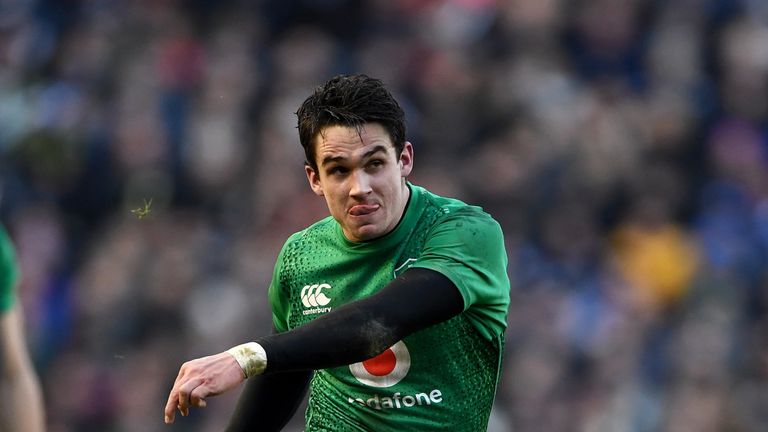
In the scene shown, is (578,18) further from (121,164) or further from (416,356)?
(416,356)

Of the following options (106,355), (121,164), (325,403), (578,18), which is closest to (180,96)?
(121,164)

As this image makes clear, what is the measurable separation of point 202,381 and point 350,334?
0.62 metres

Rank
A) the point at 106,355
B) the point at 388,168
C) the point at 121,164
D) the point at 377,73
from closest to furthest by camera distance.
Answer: the point at 388,168, the point at 106,355, the point at 121,164, the point at 377,73

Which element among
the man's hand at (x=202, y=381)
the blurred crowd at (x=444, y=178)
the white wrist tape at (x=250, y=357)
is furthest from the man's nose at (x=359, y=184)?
the blurred crowd at (x=444, y=178)

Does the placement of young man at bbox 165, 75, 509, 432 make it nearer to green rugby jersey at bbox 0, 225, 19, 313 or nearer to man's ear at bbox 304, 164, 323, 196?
man's ear at bbox 304, 164, 323, 196

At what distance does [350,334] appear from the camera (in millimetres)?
4723

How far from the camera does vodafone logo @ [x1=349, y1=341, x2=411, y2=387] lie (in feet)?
17.4

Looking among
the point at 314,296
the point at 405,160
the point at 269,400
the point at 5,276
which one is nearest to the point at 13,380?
the point at 5,276

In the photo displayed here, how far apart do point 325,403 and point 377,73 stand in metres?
7.53

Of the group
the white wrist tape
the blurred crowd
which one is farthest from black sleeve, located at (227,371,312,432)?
the blurred crowd

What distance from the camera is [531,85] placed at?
12.8 metres

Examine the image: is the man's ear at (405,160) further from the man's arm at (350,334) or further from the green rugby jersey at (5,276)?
the green rugby jersey at (5,276)

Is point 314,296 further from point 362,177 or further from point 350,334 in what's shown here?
point 350,334

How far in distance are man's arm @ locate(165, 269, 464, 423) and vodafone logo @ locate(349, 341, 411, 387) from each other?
0.39 meters
